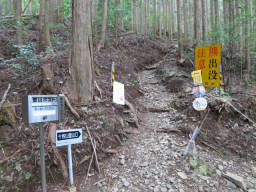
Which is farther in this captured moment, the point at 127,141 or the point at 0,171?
the point at 127,141

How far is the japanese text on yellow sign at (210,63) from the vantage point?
4650mm

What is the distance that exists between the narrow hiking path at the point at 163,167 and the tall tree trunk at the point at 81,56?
79.1 inches

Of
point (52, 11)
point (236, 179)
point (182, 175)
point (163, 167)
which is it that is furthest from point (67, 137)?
point (52, 11)

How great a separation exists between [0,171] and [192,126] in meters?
5.08

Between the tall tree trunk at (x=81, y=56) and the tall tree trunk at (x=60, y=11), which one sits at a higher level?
the tall tree trunk at (x=60, y=11)

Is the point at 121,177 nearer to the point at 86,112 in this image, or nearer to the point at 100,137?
the point at 100,137

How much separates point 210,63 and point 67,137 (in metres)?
4.38

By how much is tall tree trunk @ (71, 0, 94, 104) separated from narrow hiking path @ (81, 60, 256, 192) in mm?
2010

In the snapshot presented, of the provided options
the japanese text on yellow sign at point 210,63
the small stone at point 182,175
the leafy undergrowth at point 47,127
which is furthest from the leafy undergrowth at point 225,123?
the leafy undergrowth at point 47,127

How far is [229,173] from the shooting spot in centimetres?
385

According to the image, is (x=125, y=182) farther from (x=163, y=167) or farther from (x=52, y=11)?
(x=52, y=11)

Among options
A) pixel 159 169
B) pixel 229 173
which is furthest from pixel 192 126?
pixel 159 169

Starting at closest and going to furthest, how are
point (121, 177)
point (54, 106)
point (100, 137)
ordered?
point (54, 106) < point (121, 177) < point (100, 137)

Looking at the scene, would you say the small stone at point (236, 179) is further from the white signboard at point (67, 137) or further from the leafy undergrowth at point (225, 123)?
the white signboard at point (67, 137)
